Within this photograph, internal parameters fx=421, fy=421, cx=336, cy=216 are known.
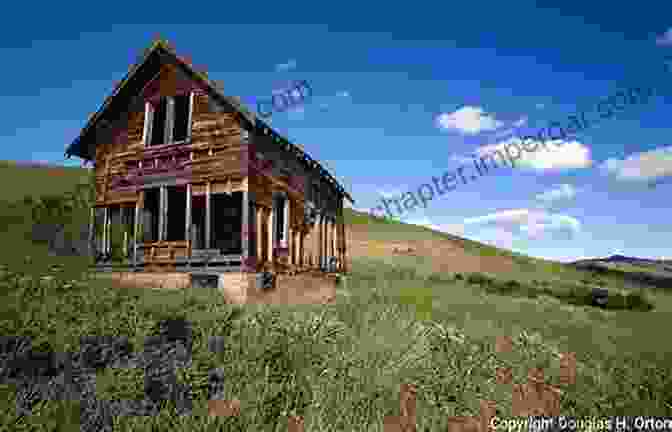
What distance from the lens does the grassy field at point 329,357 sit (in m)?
5.67

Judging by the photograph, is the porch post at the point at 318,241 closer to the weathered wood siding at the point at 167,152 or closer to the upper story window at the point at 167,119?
the weathered wood siding at the point at 167,152

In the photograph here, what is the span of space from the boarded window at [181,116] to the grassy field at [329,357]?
6.89 m

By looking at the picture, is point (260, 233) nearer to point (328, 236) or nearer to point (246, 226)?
point (246, 226)

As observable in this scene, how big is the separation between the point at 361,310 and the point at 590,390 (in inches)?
205

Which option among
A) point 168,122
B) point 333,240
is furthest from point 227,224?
point 333,240

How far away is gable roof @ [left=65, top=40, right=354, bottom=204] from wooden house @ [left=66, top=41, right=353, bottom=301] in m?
0.04

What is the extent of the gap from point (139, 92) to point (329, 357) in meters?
12.8

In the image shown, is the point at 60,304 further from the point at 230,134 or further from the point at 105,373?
the point at 230,134

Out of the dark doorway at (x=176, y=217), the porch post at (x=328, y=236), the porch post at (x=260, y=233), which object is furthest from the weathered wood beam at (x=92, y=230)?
the porch post at (x=328, y=236)

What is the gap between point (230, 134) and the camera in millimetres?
13156

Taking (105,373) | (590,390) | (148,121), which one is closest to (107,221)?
(148,121)

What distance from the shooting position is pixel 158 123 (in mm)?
16078

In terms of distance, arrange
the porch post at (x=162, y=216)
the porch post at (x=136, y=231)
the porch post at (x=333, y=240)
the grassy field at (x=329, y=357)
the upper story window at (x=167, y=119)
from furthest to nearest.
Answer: the porch post at (x=333, y=240) < the upper story window at (x=167, y=119) < the porch post at (x=136, y=231) < the porch post at (x=162, y=216) < the grassy field at (x=329, y=357)

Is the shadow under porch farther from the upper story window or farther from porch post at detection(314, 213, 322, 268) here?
porch post at detection(314, 213, 322, 268)
